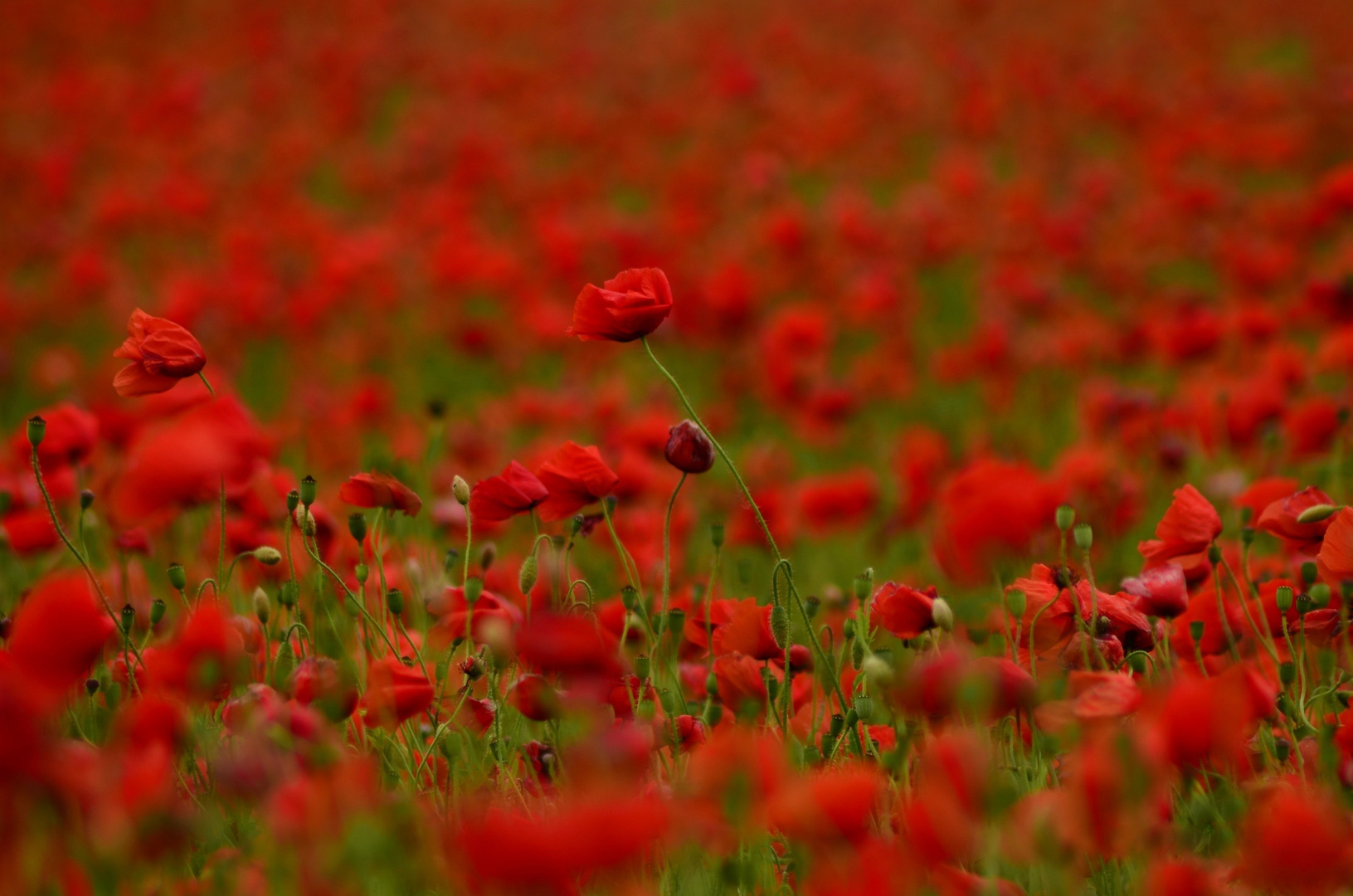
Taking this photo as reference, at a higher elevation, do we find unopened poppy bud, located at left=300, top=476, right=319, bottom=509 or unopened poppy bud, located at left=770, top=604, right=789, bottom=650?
unopened poppy bud, located at left=300, top=476, right=319, bottom=509

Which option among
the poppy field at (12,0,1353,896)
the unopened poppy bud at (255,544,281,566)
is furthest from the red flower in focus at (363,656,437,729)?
the unopened poppy bud at (255,544,281,566)

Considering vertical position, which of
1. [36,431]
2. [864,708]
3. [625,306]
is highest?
[625,306]

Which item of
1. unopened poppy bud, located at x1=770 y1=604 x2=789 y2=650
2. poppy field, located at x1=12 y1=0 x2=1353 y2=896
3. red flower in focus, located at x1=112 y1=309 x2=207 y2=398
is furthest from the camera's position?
red flower in focus, located at x1=112 y1=309 x2=207 y2=398

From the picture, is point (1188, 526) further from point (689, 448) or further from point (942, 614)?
point (689, 448)

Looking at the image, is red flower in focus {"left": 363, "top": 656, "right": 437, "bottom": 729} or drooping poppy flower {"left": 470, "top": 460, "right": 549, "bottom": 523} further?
drooping poppy flower {"left": 470, "top": 460, "right": 549, "bottom": 523}

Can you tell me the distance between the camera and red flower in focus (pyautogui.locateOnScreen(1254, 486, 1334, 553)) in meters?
1.35

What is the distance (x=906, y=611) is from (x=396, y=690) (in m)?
0.50

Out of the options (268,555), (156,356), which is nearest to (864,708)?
(268,555)

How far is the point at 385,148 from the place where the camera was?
20.0ft

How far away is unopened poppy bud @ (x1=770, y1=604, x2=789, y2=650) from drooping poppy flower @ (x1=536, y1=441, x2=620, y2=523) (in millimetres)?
256

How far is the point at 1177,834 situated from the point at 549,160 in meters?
5.34

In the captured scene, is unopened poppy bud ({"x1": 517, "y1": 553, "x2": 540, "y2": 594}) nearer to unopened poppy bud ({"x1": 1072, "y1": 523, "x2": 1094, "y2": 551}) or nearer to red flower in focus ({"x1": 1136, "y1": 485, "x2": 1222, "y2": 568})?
unopened poppy bud ({"x1": 1072, "y1": 523, "x2": 1094, "y2": 551})

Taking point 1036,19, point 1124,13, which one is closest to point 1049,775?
point 1036,19

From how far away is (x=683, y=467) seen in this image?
4.48 ft
